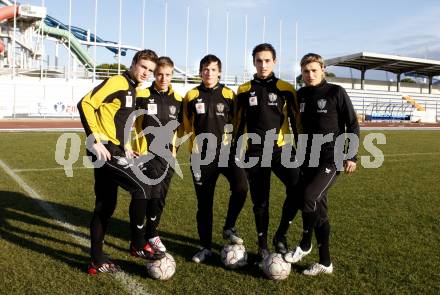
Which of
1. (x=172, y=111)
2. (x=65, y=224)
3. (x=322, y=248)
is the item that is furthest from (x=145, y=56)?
(x=65, y=224)

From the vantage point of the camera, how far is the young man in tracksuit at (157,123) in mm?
4574

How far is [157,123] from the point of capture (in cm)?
463

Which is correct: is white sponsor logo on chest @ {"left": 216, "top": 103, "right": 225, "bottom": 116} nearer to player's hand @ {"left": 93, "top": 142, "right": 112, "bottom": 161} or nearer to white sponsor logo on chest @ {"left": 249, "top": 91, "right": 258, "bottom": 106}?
white sponsor logo on chest @ {"left": 249, "top": 91, "right": 258, "bottom": 106}

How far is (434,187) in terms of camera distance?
862 centimetres

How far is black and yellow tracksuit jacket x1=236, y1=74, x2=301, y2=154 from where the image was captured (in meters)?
4.46

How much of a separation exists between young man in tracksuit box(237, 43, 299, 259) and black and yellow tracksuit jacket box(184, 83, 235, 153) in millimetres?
177

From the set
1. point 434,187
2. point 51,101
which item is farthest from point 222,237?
point 51,101

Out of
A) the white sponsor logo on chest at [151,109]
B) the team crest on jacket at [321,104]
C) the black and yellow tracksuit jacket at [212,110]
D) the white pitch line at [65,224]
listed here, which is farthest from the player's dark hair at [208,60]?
the white pitch line at [65,224]

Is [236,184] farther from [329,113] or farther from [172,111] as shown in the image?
[329,113]

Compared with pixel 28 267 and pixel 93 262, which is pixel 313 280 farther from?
pixel 28 267

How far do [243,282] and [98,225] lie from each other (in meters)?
1.49

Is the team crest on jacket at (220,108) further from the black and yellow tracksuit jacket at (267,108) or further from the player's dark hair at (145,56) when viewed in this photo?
the player's dark hair at (145,56)

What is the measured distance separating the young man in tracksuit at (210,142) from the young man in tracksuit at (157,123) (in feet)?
0.73

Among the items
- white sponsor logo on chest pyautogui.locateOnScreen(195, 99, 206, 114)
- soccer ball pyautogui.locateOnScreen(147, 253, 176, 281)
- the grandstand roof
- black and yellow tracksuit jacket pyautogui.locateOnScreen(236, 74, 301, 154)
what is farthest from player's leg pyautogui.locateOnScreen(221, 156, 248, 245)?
the grandstand roof
